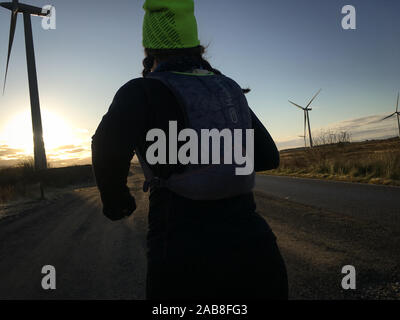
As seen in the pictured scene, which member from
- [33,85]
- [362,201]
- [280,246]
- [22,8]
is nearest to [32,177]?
[33,85]

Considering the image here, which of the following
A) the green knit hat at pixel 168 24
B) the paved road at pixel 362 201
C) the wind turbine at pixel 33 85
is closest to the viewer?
the green knit hat at pixel 168 24

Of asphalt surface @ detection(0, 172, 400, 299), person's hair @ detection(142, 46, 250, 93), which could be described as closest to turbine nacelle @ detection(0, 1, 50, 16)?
asphalt surface @ detection(0, 172, 400, 299)

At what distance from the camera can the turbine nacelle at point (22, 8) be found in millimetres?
23812

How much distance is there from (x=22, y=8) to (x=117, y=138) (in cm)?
3087

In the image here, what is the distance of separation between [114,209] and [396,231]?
5200 millimetres

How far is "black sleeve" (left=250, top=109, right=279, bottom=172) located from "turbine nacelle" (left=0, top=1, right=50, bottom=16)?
1155 inches

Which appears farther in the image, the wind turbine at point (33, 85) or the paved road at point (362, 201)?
the wind turbine at point (33, 85)

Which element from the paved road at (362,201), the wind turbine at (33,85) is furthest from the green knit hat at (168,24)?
the wind turbine at (33,85)

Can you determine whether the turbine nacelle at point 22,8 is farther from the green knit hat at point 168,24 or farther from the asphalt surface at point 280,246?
the green knit hat at point 168,24

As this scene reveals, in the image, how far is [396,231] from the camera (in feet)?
15.8

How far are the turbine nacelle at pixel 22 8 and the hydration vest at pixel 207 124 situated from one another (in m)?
29.3
